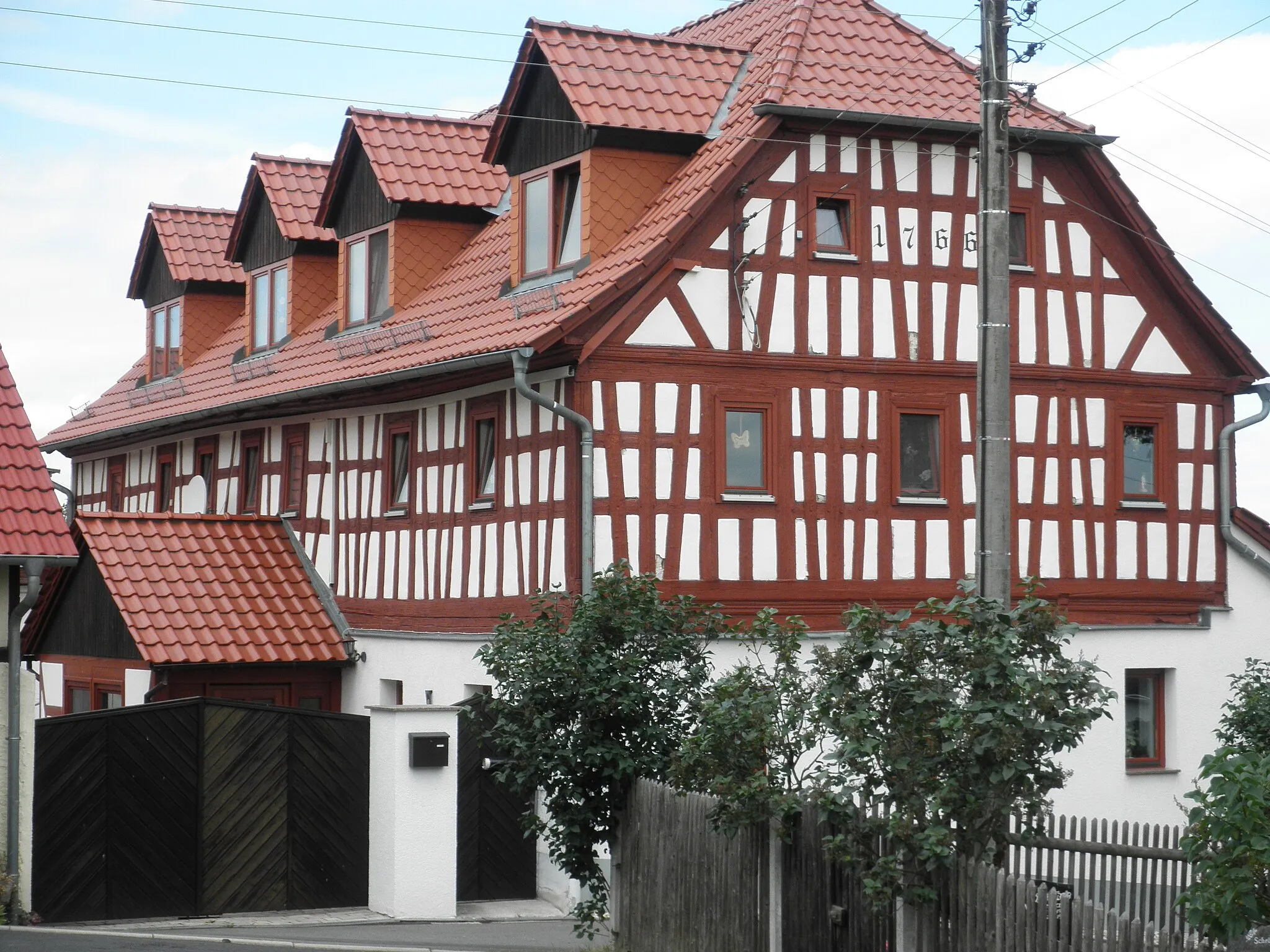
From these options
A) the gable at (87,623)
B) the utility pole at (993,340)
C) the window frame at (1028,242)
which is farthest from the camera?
the gable at (87,623)

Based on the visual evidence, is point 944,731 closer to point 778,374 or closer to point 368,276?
point 778,374

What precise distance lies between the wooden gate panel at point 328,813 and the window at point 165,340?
15.6 m

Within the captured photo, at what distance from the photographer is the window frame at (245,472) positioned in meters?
27.3

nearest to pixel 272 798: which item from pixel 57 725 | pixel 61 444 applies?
pixel 57 725

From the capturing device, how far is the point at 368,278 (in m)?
25.6

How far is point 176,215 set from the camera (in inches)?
1299

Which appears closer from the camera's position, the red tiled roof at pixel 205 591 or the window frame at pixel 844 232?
the window frame at pixel 844 232

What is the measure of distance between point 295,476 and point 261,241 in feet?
15.9

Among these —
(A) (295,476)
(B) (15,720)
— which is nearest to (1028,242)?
(A) (295,476)

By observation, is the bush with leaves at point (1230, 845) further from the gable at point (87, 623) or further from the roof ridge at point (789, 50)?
the gable at point (87, 623)

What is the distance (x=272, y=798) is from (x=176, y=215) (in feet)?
59.0

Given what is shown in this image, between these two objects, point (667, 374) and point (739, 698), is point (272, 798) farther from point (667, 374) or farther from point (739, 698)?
point (739, 698)

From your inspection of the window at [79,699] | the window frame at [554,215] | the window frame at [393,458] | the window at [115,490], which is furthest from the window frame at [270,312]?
the window frame at [554,215]

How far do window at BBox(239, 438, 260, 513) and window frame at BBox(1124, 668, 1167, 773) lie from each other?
13217mm
